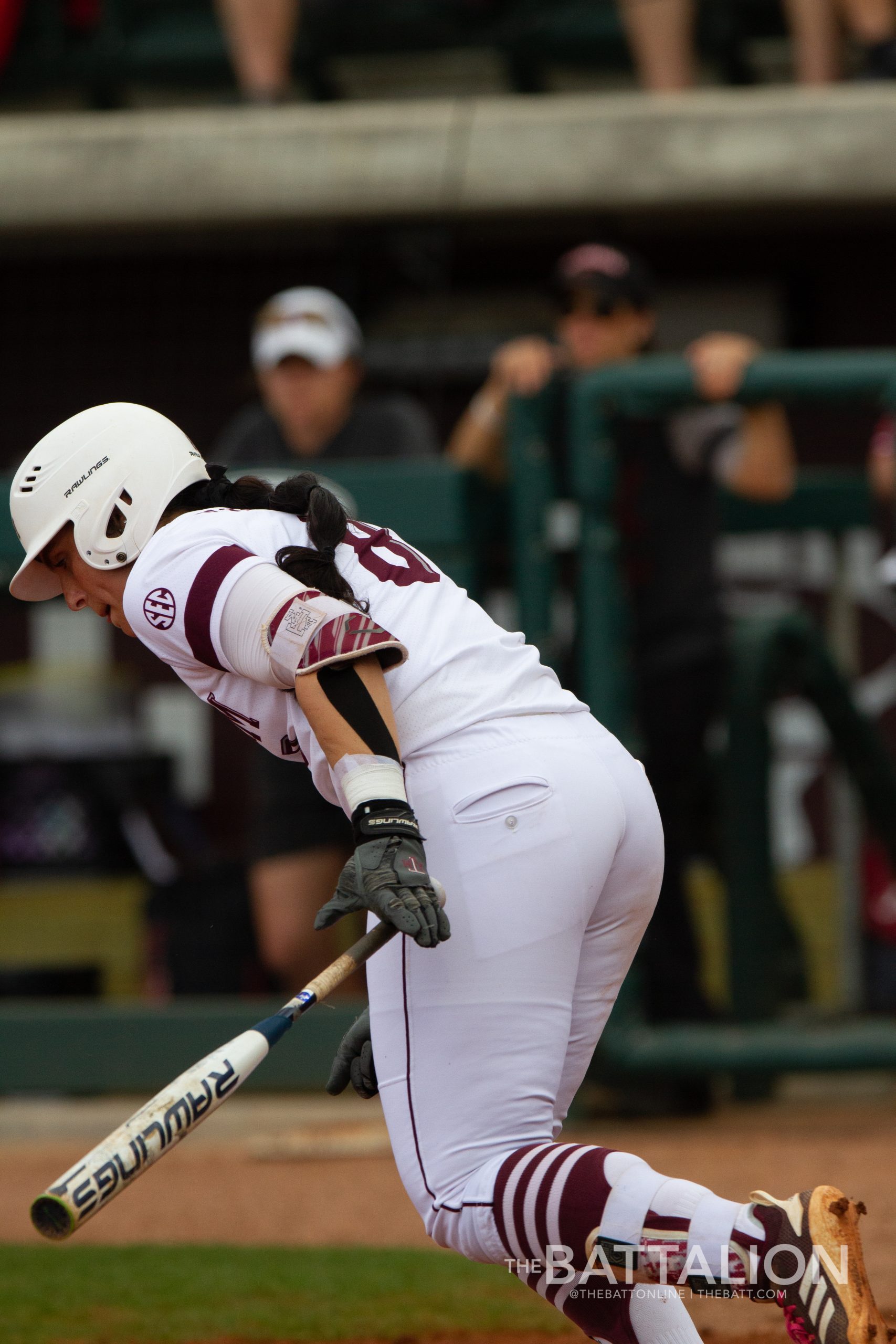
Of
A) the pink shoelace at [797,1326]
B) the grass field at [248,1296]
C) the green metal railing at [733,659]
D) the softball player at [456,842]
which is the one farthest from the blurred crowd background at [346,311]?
the pink shoelace at [797,1326]

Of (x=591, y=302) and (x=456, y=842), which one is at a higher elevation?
(x=591, y=302)

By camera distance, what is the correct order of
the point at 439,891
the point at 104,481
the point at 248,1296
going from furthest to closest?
the point at 248,1296
the point at 104,481
the point at 439,891

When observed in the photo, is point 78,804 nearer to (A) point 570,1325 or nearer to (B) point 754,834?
(B) point 754,834

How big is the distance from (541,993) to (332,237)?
637 centimetres

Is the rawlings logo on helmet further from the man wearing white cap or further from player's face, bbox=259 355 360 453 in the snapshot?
player's face, bbox=259 355 360 453

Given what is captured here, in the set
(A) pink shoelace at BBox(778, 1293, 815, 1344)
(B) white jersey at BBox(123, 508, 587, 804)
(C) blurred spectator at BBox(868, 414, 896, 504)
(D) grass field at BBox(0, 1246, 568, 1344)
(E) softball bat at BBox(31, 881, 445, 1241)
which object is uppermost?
(C) blurred spectator at BBox(868, 414, 896, 504)

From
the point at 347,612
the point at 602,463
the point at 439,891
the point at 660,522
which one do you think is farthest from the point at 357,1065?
the point at 660,522

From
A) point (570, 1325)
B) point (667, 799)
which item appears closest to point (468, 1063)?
point (570, 1325)

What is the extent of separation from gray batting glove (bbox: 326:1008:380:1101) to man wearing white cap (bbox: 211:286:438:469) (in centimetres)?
292

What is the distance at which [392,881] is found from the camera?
2277mm

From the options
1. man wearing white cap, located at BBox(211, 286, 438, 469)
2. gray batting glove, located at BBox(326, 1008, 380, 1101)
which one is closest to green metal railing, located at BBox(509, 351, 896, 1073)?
man wearing white cap, located at BBox(211, 286, 438, 469)

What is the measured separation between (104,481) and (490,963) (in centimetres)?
92

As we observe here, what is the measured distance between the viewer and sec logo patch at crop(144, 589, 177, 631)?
2.47m

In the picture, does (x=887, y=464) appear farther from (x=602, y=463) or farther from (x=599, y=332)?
(x=599, y=332)
